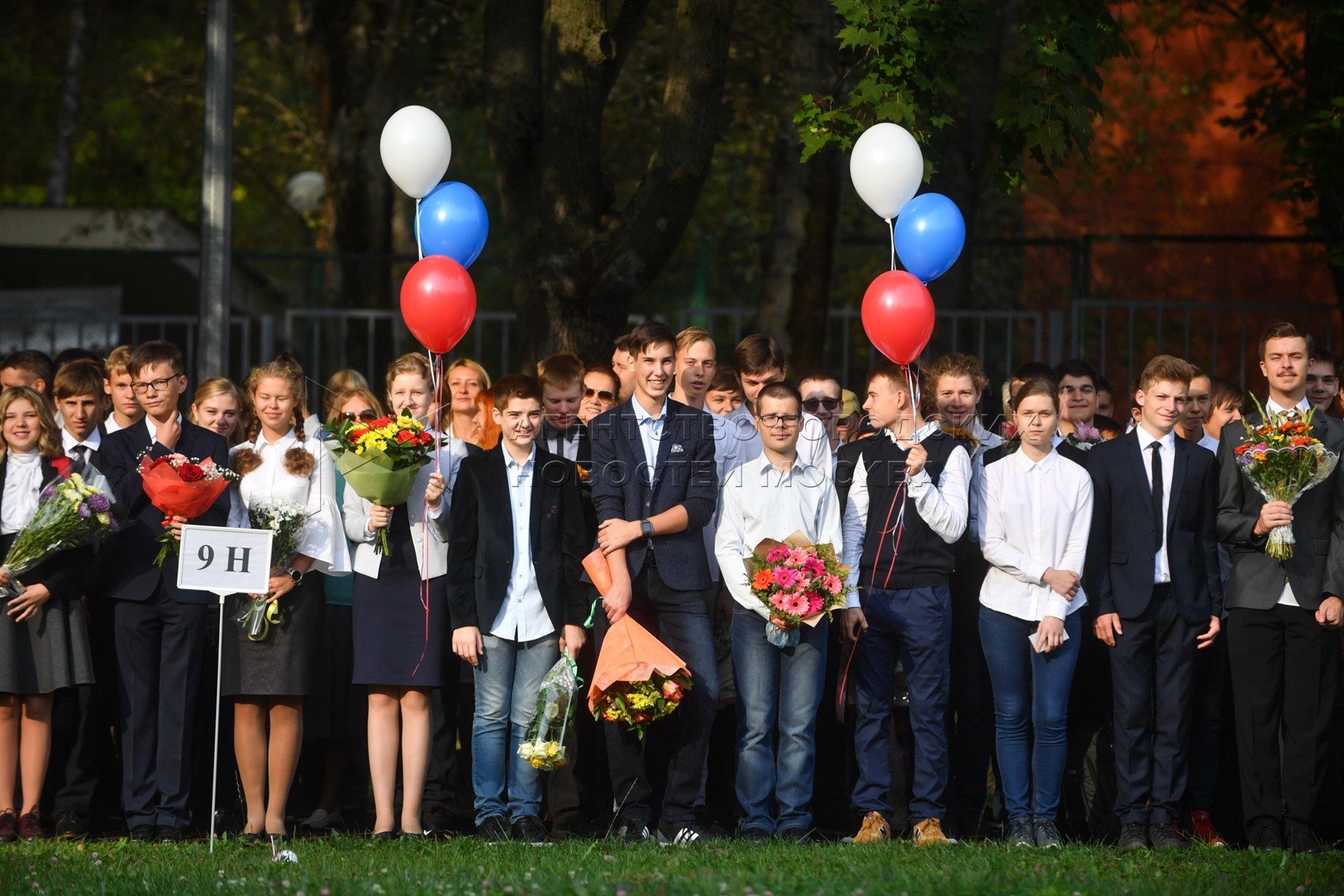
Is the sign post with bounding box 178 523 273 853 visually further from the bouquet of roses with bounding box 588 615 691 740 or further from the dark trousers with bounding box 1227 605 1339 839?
the dark trousers with bounding box 1227 605 1339 839

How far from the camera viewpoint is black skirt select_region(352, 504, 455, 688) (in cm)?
722

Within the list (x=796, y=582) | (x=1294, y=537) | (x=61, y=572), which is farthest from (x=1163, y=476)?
(x=61, y=572)

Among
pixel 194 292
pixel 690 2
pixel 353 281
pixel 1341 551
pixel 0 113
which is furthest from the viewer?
pixel 0 113

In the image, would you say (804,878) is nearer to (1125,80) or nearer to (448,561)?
(448,561)

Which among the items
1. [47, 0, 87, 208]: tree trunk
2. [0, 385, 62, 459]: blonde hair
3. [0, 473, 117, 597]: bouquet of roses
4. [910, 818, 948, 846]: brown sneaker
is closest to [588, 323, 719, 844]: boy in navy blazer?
[910, 818, 948, 846]: brown sneaker

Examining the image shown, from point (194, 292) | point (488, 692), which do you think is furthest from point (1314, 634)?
point (194, 292)

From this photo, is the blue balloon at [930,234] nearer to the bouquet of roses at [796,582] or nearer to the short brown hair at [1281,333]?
the short brown hair at [1281,333]

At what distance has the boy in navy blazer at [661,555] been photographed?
7148 mm

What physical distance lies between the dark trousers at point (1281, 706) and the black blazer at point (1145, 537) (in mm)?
264

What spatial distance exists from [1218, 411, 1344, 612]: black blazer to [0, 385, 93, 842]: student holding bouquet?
542 cm

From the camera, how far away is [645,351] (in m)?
7.43

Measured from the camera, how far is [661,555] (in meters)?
7.21

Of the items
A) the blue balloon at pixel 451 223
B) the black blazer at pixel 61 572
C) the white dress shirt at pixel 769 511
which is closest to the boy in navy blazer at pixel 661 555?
the white dress shirt at pixel 769 511

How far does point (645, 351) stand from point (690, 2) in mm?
3147
